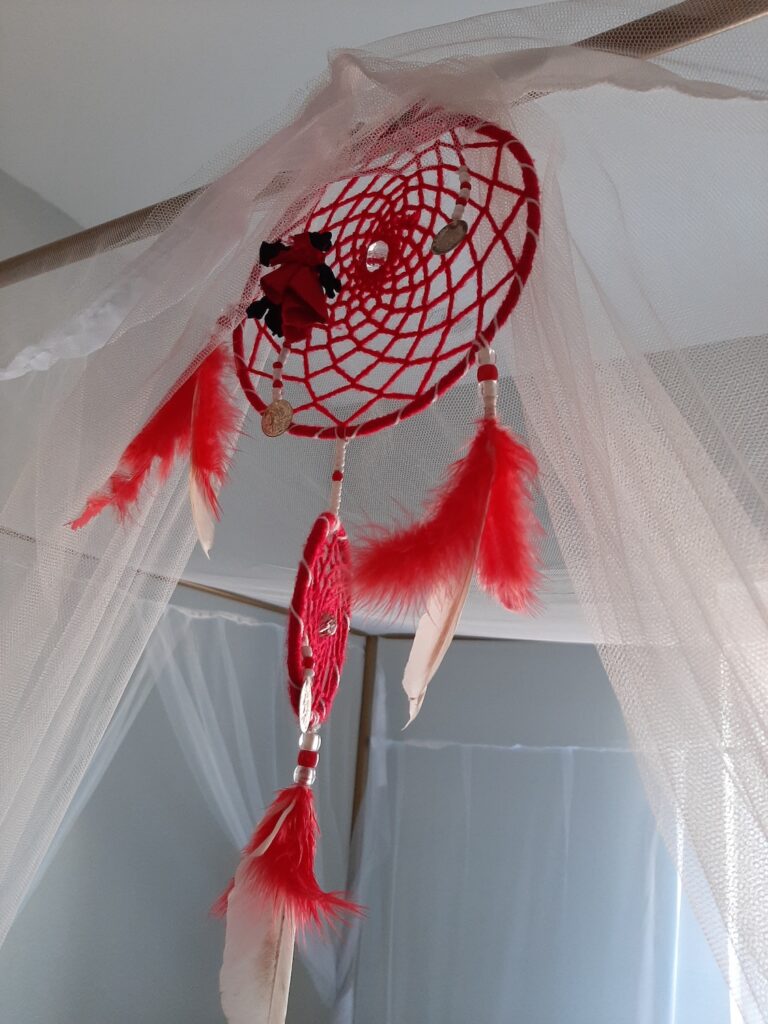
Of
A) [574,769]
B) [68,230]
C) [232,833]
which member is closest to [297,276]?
[68,230]

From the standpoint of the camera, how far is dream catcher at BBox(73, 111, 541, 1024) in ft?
2.22

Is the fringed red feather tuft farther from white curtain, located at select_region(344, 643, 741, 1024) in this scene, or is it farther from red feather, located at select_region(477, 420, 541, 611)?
white curtain, located at select_region(344, 643, 741, 1024)

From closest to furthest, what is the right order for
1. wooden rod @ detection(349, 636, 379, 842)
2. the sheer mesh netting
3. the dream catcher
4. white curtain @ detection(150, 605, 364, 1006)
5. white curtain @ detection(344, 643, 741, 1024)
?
the sheer mesh netting → the dream catcher → white curtain @ detection(150, 605, 364, 1006) → white curtain @ detection(344, 643, 741, 1024) → wooden rod @ detection(349, 636, 379, 842)

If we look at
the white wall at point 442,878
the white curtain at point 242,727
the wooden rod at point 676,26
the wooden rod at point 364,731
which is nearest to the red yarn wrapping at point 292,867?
the wooden rod at point 676,26

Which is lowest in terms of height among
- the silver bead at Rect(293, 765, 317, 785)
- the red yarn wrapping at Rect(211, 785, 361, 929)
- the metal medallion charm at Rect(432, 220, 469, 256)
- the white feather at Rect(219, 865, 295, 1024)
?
the white feather at Rect(219, 865, 295, 1024)

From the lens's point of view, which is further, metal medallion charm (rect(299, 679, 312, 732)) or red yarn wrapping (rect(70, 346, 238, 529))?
red yarn wrapping (rect(70, 346, 238, 529))

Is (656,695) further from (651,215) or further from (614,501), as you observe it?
(651,215)

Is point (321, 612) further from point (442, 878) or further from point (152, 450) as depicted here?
point (442, 878)

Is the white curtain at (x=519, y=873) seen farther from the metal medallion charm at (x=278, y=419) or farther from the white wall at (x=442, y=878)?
the metal medallion charm at (x=278, y=419)

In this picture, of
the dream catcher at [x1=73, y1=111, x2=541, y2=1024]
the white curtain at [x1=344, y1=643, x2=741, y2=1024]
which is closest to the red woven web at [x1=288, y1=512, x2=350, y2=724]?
the dream catcher at [x1=73, y1=111, x2=541, y2=1024]

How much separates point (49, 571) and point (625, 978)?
6.50ft

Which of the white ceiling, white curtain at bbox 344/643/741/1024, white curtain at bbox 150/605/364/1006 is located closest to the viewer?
the white ceiling

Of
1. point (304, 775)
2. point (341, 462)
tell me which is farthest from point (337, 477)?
point (304, 775)

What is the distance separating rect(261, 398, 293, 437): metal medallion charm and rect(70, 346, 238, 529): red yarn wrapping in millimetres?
106
